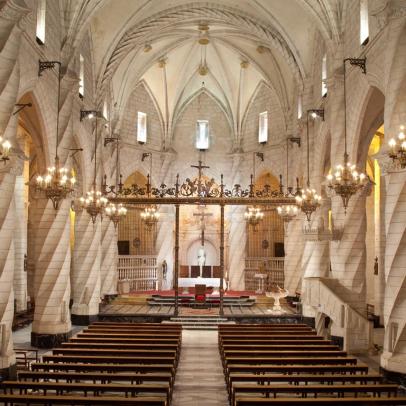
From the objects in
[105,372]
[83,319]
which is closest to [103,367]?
[105,372]

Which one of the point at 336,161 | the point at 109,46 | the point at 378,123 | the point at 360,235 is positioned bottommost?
the point at 360,235

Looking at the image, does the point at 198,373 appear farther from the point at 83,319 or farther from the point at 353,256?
the point at 83,319

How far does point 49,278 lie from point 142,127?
20917mm

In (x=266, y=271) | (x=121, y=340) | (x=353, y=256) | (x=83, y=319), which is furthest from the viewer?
(x=266, y=271)

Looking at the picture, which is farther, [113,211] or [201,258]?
[201,258]

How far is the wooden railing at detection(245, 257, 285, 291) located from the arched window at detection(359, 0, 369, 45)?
65.0 feet

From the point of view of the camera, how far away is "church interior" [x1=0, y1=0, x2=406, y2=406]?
12961mm

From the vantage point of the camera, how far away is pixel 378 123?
2153 cm

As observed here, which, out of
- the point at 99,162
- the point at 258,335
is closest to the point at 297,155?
the point at 99,162

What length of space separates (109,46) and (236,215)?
16.3 m

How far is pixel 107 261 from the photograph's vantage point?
31797mm

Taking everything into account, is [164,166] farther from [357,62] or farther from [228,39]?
[357,62]

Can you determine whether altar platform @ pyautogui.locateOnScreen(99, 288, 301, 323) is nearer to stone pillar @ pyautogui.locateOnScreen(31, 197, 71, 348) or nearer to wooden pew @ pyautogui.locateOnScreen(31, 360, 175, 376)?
stone pillar @ pyautogui.locateOnScreen(31, 197, 71, 348)

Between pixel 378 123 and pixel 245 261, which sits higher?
pixel 378 123
